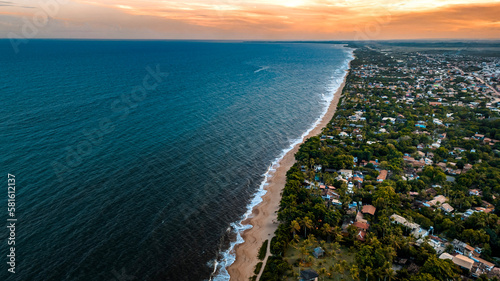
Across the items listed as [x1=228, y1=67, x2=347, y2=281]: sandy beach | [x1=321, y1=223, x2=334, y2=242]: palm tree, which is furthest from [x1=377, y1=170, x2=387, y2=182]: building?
[x1=321, y1=223, x2=334, y2=242]: palm tree

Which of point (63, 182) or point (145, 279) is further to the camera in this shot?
point (63, 182)

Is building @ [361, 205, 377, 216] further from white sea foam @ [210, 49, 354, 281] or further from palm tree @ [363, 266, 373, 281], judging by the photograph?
white sea foam @ [210, 49, 354, 281]

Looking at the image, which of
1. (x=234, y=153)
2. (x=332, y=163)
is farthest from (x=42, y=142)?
(x=332, y=163)

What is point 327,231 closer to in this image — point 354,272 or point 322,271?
point 322,271

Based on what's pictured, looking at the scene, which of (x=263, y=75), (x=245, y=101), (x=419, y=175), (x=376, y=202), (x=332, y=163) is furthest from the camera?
(x=263, y=75)

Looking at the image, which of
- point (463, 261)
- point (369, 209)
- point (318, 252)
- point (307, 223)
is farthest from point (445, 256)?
point (307, 223)

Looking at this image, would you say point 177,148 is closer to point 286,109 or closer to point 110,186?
point 110,186
